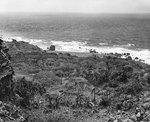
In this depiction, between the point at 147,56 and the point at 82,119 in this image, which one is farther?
the point at 147,56

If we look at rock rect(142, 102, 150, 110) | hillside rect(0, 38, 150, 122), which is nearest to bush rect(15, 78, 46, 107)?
hillside rect(0, 38, 150, 122)

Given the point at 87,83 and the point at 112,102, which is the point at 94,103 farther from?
the point at 87,83

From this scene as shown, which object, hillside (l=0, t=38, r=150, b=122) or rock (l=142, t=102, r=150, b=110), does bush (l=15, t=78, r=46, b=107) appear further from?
rock (l=142, t=102, r=150, b=110)

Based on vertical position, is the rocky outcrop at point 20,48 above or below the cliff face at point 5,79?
below

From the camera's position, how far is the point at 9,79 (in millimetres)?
12812

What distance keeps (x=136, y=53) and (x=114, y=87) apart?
84.9ft

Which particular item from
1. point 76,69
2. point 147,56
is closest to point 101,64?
point 76,69

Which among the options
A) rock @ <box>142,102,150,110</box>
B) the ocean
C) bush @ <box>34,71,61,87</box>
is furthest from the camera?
the ocean

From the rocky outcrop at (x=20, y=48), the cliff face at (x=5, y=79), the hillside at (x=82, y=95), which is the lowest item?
the hillside at (x=82, y=95)

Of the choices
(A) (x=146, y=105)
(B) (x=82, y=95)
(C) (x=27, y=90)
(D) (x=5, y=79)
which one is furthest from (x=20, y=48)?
(A) (x=146, y=105)

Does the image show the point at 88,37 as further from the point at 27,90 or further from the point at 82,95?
the point at 27,90

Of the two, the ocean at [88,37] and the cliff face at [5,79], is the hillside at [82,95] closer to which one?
the cliff face at [5,79]

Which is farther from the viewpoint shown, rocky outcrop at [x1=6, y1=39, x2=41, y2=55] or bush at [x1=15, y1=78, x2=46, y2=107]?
rocky outcrop at [x1=6, y1=39, x2=41, y2=55]

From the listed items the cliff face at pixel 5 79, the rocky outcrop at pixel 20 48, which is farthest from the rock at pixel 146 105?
the rocky outcrop at pixel 20 48
